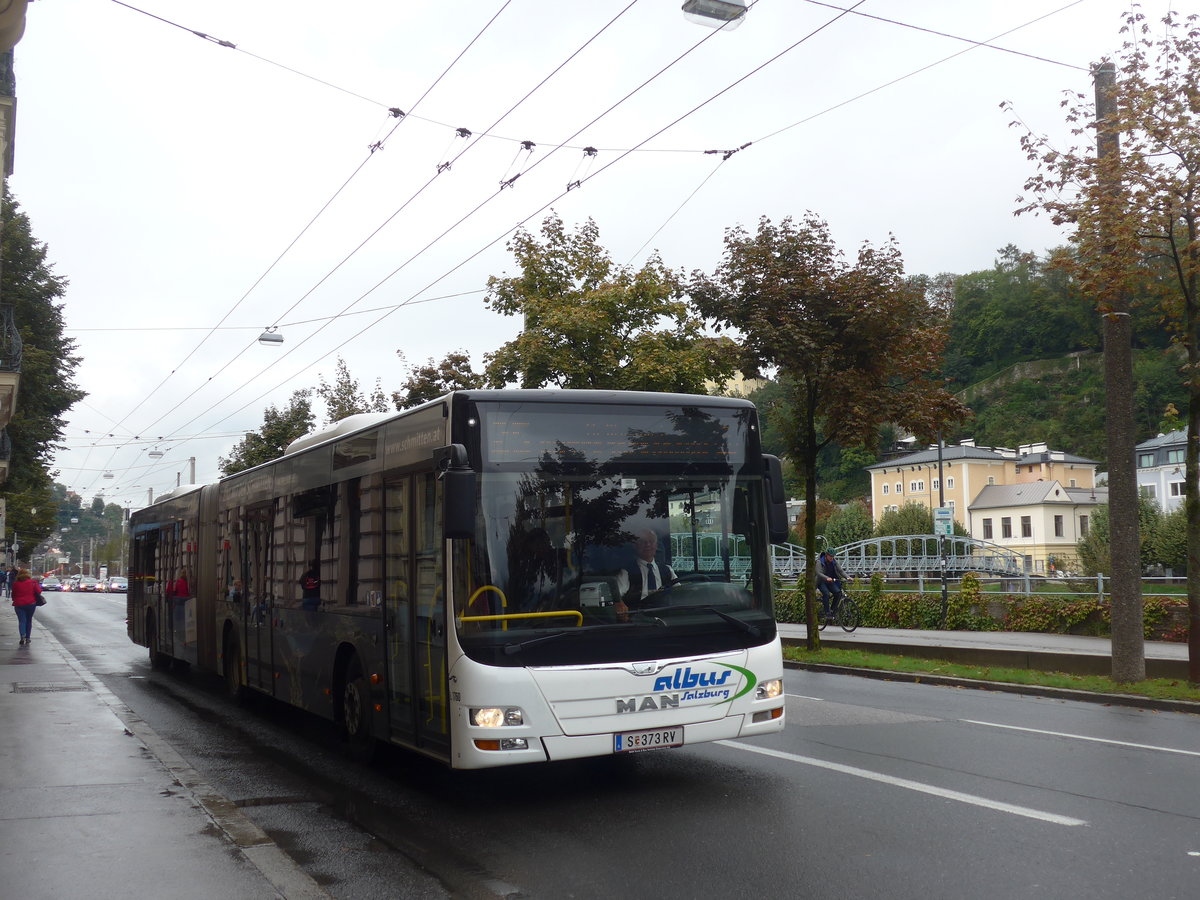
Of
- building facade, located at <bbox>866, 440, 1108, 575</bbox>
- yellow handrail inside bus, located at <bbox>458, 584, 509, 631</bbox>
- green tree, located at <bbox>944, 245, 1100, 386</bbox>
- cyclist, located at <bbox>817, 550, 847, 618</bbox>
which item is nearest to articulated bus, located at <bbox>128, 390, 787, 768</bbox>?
yellow handrail inside bus, located at <bbox>458, 584, 509, 631</bbox>

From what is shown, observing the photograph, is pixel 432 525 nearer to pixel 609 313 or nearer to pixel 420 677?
pixel 420 677

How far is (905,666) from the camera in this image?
18000 millimetres

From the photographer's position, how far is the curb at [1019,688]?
43.4ft

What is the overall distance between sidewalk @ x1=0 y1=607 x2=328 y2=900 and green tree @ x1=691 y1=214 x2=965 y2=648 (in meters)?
11.6

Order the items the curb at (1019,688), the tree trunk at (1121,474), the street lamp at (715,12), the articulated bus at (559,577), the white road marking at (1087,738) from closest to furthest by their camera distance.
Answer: the articulated bus at (559,577), the white road marking at (1087,738), the street lamp at (715,12), the curb at (1019,688), the tree trunk at (1121,474)

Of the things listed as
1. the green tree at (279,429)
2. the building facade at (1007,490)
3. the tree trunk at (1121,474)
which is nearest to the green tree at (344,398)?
the green tree at (279,429)

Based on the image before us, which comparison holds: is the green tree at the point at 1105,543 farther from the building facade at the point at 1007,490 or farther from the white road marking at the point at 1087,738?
the building facade at the point at 1007,490

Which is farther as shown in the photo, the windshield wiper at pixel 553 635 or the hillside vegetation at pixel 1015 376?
the hillside vegetation at pixel 1015 376

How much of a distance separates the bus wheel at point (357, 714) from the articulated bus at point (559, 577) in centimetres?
3

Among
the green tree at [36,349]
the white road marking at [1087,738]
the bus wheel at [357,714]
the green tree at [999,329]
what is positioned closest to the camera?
the bus wheel at [357,714]

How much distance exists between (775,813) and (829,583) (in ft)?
64.3

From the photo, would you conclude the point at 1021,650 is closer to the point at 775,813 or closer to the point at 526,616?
the point at 775,813

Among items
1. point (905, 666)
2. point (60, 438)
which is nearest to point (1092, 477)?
point (60, 438)

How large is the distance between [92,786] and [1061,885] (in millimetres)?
6458
